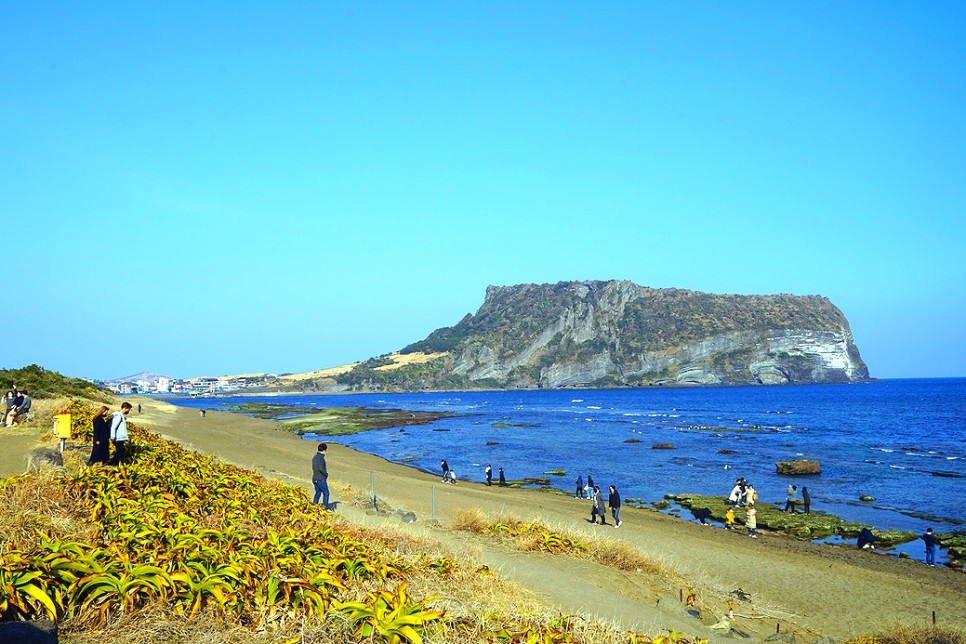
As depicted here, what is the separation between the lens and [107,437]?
11242 mm

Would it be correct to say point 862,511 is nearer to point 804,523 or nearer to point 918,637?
point 804,523

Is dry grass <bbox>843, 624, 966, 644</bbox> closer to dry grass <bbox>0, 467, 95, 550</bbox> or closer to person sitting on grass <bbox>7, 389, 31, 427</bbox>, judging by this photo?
dry grass <bbox>0, 467, 95, 550</bbox>

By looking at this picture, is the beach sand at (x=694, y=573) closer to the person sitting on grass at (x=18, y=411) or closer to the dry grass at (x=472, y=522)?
the dry grass at (x=472, y=522)

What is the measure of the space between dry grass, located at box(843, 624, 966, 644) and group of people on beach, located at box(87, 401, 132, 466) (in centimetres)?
1263

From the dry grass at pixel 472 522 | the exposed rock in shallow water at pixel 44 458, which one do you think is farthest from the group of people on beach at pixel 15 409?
the dry grass at pixel 472 522

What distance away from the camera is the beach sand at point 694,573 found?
11.0 m

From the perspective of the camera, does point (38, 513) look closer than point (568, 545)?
Yes

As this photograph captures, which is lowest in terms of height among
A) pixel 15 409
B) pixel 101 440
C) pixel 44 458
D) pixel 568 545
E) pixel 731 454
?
pixel 731 454

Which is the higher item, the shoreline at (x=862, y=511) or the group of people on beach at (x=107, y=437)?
the group of people on beach at (x=107, y=437)

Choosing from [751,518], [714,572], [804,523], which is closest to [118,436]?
[714,572]

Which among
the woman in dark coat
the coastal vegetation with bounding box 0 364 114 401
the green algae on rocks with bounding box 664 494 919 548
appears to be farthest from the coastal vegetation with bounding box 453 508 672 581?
the coastal vegetation with bounding box 0 364 114 401

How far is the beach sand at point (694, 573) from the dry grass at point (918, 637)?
45.7 inches

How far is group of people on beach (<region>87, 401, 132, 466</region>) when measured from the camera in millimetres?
11156

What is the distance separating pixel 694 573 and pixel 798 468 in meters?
31.4
